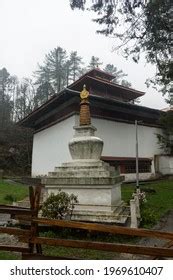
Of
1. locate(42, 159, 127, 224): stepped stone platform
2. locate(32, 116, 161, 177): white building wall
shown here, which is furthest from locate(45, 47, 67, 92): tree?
locate(42, 159, 127, 224): stepped stone platform

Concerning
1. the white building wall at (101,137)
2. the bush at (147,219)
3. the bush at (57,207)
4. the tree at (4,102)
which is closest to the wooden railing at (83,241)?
the bush at (57,207)

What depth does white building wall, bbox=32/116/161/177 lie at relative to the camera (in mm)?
22250

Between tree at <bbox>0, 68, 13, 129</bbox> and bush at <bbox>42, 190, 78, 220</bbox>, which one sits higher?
tree at <bbox>0, 68, 13, 129</bbox>

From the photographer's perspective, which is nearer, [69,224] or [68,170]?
[69,224]

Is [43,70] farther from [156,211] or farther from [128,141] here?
[156,211]

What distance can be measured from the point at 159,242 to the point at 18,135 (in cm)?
3060

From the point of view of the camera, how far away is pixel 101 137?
22.2m

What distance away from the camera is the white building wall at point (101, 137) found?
22.2m

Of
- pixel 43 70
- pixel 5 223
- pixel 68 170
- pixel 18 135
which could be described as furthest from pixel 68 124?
pixel 43 70

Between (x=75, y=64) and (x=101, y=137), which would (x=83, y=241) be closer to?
(x=101, y=137)

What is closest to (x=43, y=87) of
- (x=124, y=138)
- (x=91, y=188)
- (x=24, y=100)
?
(x=24, y=100)

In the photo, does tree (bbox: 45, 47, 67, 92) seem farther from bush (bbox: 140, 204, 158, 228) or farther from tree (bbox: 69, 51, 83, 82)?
bush (bbox: 140, 204, 158, 228)

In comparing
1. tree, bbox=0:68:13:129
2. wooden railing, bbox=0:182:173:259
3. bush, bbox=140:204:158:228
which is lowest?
bush, bbox=140:204:158:228

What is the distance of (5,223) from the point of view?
32.2ft
